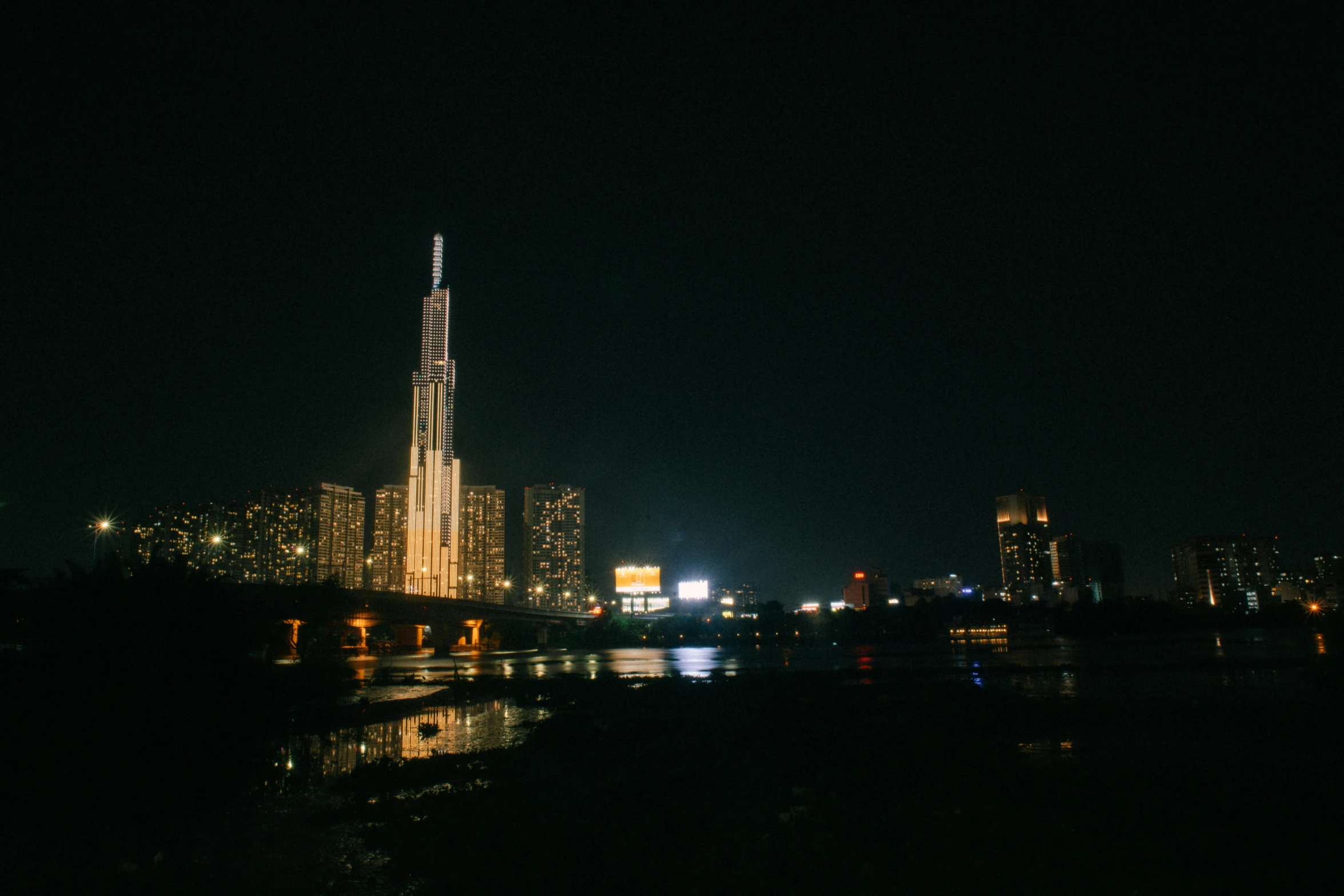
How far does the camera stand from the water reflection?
2389 cm

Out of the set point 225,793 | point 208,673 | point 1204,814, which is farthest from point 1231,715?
point 208,673

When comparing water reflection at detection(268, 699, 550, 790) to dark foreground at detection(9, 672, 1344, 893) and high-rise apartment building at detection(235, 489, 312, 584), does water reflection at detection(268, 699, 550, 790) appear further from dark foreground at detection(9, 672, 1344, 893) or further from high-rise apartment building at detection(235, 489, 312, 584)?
high-rise apartment building at detection(235, 489, 312, 584)

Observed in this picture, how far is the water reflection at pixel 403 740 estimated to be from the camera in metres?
23.9

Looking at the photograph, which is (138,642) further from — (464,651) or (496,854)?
(464,651)

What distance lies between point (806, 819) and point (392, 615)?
102444 millimetres

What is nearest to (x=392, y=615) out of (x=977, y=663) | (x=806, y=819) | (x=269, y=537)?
(x=977, y=663)

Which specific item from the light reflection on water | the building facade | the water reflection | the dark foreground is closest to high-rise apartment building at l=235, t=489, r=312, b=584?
the building facade

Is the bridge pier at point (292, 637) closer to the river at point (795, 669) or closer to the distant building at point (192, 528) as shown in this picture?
the river at point (795, 669)

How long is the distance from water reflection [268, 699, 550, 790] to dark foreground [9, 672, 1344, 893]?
8.32 ft

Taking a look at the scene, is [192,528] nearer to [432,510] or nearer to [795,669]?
[432,510]

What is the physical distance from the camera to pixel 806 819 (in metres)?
14.7

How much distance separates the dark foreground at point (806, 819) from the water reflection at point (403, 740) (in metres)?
2.54

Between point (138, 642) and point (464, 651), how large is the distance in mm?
102044

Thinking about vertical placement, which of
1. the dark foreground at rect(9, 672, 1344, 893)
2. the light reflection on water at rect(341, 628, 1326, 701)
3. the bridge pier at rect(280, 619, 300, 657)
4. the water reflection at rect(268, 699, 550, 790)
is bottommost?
the light reflection on water at rect(341, 628, 1326, 701)
